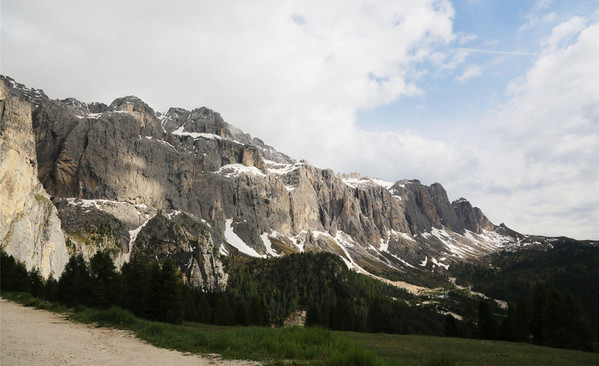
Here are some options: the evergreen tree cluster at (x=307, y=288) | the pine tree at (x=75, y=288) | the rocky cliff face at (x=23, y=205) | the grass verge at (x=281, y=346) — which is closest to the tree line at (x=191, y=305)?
the pine tree at (x=75, y=288)

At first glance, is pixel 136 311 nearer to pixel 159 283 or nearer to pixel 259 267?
pixel 159 283

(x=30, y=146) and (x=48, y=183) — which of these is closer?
(x=30, y=146)

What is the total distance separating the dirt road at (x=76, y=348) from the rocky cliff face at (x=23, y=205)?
115992 mm

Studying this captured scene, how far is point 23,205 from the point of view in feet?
394

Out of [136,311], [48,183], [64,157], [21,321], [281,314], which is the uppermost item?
[64,157]

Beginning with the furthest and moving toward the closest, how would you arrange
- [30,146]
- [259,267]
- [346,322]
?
[259,267], [30,146], [346,322]

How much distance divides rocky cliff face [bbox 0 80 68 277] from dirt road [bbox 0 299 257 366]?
116m

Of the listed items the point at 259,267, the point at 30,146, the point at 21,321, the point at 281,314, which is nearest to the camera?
the point at 21,321

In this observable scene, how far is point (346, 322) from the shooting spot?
75500 mm

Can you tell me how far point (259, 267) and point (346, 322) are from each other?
115 m

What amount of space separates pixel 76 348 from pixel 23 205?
14546cm

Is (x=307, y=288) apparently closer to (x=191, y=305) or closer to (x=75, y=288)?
(x=191, y=305)

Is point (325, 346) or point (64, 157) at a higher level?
point (64, 157)

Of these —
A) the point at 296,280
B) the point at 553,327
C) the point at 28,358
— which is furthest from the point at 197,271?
the point at 28,358
